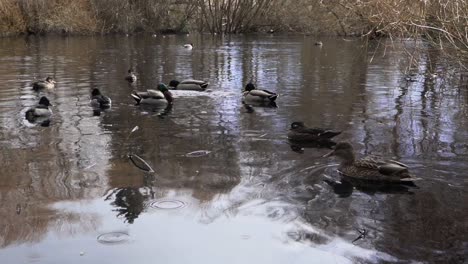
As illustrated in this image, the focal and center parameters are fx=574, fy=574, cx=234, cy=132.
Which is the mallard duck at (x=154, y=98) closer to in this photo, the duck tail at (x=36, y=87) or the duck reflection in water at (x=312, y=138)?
the duck tail at (x=36, y=87)

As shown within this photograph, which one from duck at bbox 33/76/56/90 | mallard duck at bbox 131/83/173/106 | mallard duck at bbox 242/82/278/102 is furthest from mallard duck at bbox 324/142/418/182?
duck at bbox 33/76/56/90

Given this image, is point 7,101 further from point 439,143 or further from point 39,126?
point 439,143

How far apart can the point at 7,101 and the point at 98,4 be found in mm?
33153

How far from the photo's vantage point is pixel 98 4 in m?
45.6

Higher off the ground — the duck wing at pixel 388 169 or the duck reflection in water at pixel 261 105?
the duck reflection in water at pixel 261 105

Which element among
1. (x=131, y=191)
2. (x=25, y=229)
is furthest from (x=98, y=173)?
(x=25, y=229)

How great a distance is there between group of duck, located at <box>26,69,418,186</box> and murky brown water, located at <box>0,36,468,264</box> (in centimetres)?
22

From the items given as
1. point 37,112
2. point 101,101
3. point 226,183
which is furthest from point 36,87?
point 226,183

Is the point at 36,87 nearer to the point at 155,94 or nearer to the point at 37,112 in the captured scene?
the point at 155,94

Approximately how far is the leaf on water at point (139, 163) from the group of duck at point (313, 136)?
266cm

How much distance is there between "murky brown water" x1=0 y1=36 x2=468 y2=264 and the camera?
5.76 meters

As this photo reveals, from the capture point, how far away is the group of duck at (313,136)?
24.6ft

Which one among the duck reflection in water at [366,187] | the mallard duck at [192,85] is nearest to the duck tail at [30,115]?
the mallard duck at [192,85]

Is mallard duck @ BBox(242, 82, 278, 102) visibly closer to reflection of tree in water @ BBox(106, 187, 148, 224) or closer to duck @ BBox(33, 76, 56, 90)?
duck @ BBox(33, 76, 56, 90)
